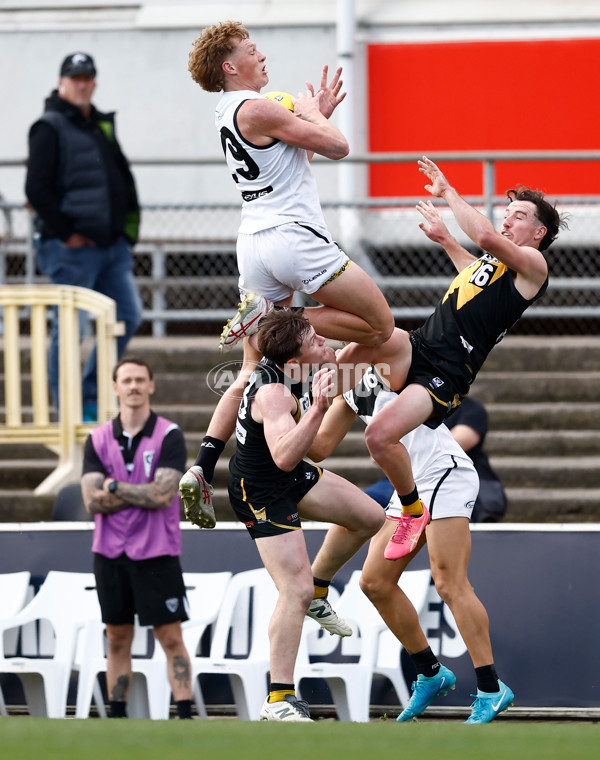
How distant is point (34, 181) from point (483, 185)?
14.0 feet

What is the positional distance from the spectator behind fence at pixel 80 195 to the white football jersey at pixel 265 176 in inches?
165

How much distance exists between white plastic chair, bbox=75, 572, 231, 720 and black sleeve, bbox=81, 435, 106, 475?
2.99ft

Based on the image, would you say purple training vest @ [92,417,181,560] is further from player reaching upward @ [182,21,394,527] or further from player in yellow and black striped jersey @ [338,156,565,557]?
player in yellow and black striped jersey @ [338,156,565,557]

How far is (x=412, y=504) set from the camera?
22.0ft

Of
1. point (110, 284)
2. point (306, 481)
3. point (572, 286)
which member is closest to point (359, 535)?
point (306, 481)

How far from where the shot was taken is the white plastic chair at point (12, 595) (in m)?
8.35

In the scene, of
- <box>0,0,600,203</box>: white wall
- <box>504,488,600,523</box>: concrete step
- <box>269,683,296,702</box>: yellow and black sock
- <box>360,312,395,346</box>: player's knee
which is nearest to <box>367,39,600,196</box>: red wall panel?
<box>0,0,600,203</box>: white wall

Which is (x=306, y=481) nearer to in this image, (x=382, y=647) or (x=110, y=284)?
(x=382, y=647)

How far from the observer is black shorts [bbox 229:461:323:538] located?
6402 mm

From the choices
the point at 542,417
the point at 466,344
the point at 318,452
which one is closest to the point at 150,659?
the point at 318,452

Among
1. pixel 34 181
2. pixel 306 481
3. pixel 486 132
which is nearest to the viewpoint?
pixel 306 481

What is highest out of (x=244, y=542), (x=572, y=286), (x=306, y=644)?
(x=572, y=286)

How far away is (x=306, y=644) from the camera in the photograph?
820 centimetres

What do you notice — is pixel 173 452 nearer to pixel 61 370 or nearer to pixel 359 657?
pixel 359 657
